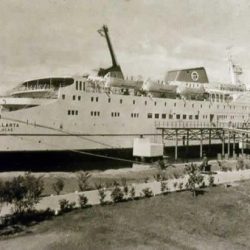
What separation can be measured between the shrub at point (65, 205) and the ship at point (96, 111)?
1526 cm

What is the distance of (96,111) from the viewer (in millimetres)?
31297

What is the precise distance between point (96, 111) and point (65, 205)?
18.3 metres

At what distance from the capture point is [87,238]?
1077cm

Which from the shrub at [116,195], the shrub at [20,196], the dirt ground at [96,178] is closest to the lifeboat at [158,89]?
the dirt ground at [96,178]

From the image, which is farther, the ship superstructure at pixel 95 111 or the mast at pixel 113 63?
the mast at pixel 113 63

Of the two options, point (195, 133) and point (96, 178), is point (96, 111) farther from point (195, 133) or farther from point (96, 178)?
point (195, 133)

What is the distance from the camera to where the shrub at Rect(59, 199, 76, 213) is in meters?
13.1

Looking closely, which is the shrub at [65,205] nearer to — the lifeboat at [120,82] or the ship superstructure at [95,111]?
the ship superstructure at [95,111]

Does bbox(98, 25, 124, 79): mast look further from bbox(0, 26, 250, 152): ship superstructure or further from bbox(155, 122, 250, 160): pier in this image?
bbox(155, 122, 250, 160): pier

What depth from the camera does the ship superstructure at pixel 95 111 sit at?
92.3 feet

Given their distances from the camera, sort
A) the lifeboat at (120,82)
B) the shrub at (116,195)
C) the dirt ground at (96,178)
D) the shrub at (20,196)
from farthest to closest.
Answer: the lifeboat at (120,82) → the dirt ground at (96,178) → the shrub at (116,195) → the shrub at (20,196)

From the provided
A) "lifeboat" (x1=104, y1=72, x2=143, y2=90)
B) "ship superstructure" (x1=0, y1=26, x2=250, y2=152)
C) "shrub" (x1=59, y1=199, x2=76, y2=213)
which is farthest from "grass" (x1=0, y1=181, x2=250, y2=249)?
"lifeboat" (x1=104, y1=72, x2=143, y2=90)

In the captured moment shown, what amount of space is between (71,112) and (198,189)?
14766 mm

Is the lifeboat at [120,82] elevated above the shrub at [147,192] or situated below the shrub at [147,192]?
above
